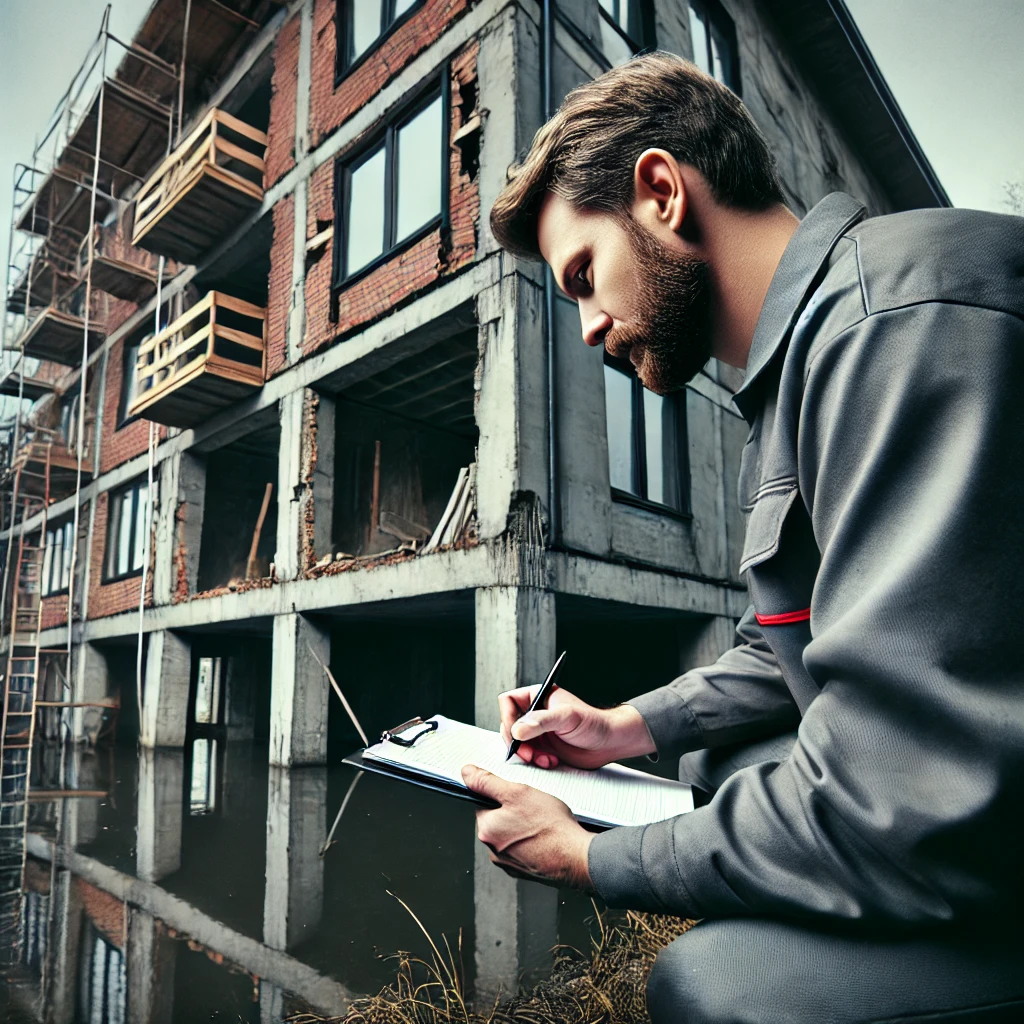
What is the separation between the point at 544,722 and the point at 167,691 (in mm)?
10528

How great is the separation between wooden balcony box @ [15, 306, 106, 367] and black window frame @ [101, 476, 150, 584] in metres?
3.49

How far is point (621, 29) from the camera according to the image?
312 inches

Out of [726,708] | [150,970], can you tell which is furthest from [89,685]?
[726,708]

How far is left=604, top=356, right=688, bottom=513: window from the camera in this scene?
7.05 metres

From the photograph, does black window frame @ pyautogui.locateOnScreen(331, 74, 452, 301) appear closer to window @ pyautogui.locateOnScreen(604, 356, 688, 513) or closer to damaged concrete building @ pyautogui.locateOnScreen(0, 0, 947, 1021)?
damaged concrete building @ pyautogui.locateOnScreen(0, 0, 947, 1021)

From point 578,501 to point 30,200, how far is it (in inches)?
590

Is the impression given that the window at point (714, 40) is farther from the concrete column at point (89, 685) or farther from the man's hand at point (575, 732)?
the concrete column at point (89, 685)

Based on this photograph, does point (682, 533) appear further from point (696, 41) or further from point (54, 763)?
point (54, 763)

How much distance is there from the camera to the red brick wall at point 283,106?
937cm

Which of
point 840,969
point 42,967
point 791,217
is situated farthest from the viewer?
point 42,967

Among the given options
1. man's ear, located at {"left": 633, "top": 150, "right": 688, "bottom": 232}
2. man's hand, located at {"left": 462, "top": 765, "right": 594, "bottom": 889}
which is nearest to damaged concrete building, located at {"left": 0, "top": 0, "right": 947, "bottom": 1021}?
man's hand, located at {"left": 462, "top": 765, "right": 594, "bottom": 889}

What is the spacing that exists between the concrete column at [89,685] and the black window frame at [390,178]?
8.85 meters

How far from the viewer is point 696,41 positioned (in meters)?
9.53

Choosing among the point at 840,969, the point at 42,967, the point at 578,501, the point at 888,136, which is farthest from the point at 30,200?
the point at 840,969
